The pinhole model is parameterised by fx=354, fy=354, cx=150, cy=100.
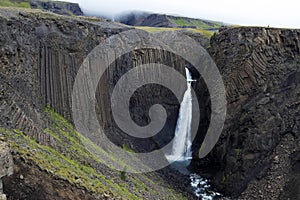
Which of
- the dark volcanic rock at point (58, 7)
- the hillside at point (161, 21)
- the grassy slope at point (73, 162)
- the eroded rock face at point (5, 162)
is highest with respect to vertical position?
the dark volcanic rock at point (58, 7)

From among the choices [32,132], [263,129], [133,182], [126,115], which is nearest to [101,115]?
[126,115]

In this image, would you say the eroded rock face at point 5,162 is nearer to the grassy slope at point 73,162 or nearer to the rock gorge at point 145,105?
the rock gorge at point 145,105

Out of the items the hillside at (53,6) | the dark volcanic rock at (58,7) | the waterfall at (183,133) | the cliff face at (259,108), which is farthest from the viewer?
the dark volcanic rock at (58,7)

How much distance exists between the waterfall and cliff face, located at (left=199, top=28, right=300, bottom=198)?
4977 millimetres

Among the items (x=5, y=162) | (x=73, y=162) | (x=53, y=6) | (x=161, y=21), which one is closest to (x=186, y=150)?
(x=73, y=162)

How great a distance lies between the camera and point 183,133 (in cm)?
4159

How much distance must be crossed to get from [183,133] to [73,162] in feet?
73.6

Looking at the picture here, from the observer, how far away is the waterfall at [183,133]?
3948 centimetres

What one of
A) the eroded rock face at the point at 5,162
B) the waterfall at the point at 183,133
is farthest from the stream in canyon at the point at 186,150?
the eroded rock face at the point at 5,162

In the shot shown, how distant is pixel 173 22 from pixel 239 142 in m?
77.9

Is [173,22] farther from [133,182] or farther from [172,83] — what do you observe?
[133,182]

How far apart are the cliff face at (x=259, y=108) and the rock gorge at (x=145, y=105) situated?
9 cm

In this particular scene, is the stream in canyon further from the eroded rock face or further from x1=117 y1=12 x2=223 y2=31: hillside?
x1=117 y1=12 x2=223 y2=31: hillside

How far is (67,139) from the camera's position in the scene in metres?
23.7
